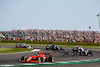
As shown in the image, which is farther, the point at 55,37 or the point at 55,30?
the point at 55,30

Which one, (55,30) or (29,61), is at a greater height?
(55,30)

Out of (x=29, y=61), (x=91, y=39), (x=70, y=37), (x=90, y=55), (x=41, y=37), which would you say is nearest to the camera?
(x=29, y=61)

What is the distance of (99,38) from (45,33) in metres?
16.7

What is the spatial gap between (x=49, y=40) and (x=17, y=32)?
521 inches

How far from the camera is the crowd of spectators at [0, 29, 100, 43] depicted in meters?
46.6

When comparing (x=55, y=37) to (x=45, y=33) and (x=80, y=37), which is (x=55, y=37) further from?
(x=80, y=37)

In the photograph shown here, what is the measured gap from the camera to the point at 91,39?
44719 mm

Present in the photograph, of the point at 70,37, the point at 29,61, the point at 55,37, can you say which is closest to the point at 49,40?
the point at 55,37

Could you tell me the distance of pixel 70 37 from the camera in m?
48.3

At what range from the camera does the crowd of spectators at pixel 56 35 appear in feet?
153

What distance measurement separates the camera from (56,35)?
51.6 metres

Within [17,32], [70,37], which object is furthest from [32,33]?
[70,37]

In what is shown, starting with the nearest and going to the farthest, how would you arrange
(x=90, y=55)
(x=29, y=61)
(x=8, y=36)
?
(x=29, y=61)
(x=90, y=55)
(x=8, y=36)

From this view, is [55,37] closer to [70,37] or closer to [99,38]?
[70,37]
